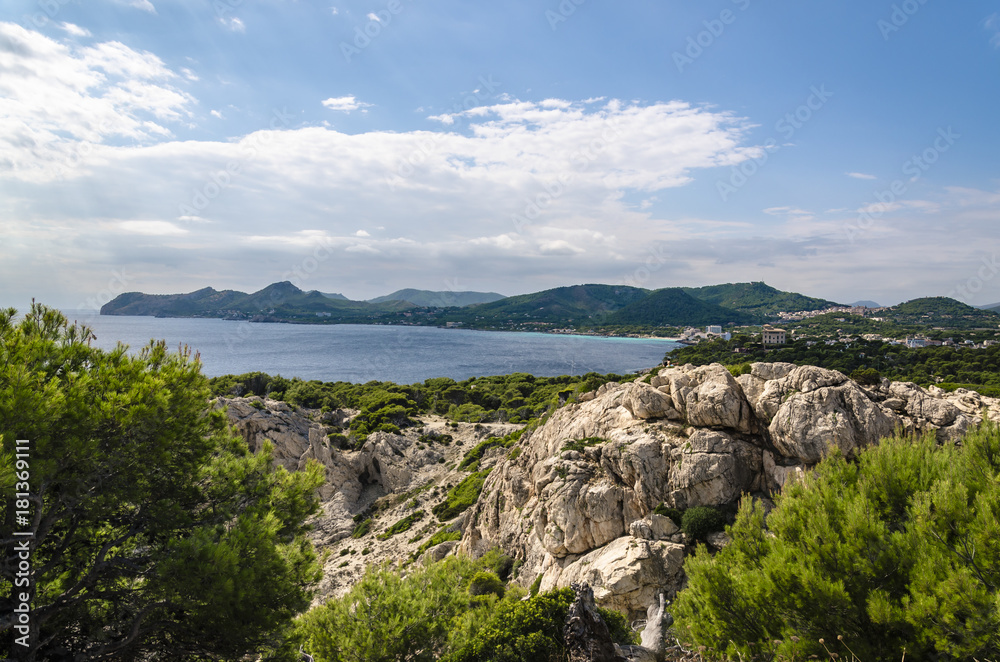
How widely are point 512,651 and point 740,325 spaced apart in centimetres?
A: 21615

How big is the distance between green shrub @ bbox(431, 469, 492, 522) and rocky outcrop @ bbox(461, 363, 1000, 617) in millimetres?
9857

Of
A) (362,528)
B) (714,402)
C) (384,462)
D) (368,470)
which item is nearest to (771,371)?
(714,402)

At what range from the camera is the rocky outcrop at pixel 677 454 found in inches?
544

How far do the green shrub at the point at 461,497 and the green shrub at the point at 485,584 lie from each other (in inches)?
449

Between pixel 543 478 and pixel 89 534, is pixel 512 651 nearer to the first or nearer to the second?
pixel 89 534

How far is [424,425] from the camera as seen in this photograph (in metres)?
46.0

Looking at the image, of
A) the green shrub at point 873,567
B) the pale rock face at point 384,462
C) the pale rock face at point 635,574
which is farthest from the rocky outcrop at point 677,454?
the pale rock face at point 384,462

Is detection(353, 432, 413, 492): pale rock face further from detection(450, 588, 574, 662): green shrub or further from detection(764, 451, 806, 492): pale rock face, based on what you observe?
detection(450, 588, 574, 662): green shrub

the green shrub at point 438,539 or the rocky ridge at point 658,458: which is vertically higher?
the rocky ridge at point 658,458

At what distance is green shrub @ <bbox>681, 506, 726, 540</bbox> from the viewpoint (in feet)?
46.4

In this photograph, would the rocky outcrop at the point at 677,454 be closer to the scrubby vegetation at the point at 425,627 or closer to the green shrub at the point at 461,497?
the scrubby vegetation at the point at 425,627

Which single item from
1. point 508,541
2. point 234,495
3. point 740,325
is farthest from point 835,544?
point 740,325

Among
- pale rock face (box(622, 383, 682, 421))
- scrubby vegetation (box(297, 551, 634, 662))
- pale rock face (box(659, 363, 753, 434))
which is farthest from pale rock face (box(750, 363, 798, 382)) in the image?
scrubby vegetation (box(297, 551, 634, 662))

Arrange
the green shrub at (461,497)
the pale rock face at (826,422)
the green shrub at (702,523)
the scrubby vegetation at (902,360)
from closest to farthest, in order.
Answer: the pale rock face at (826,422)
the green shrub at (702,523)
the green shrub at (461,497)
the scrubby vegetation at (902,360)
